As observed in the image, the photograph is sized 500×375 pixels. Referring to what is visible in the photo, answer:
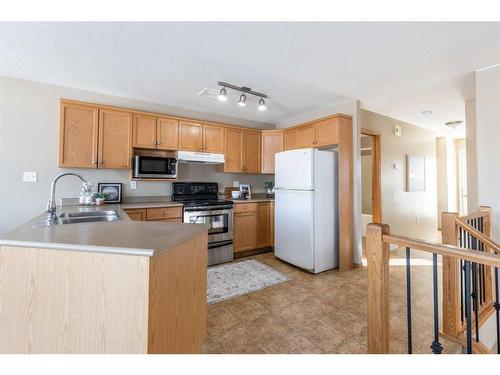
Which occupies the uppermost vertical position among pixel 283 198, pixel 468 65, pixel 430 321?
pixel 468 65

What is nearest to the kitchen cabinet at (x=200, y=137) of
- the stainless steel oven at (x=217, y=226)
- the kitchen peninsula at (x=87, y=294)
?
the stainless steel oven at (x=217, y=226)

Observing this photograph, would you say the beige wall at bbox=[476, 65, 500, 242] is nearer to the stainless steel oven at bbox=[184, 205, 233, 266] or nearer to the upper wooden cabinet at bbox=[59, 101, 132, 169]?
the stainless steel oven at bbox=[184, 205, 233, 266]

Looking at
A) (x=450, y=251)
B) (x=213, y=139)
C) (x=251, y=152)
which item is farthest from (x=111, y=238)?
(x=251, y=152)

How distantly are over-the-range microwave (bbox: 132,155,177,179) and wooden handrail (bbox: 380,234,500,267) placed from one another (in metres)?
2.97

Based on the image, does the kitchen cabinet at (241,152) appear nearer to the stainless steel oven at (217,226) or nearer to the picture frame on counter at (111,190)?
the stainless steel oven at (217,226)

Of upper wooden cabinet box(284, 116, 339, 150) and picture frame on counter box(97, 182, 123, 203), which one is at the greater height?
upper wooden cabinet box(284, 116, 339, 150)

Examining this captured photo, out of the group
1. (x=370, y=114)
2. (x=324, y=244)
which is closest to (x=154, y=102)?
(x=324, y=244)

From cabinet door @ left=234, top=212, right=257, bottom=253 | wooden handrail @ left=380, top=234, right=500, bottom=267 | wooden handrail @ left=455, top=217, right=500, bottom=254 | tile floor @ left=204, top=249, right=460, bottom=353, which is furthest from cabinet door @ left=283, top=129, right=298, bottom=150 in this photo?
wooden handrail @ left=380, top=234, right=500, bottom=267

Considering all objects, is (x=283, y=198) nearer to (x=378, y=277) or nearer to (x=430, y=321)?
(x=430, y=321)

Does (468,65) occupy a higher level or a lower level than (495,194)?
higher

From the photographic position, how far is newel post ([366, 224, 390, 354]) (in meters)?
1.23
